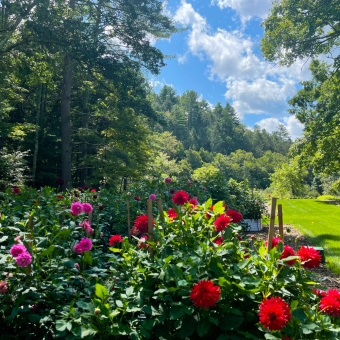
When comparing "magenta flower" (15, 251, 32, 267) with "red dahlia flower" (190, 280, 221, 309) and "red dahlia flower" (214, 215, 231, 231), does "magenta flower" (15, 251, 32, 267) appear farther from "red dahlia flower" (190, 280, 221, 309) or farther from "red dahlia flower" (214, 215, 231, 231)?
"red dahlia flower" (214, 215, 231, 231)

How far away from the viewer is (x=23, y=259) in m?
1.26

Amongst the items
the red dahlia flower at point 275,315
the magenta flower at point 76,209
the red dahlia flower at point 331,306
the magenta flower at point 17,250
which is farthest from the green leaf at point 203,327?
the magenta flower at point 76,209

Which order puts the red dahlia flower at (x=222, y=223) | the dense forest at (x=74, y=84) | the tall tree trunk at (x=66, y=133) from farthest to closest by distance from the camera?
the tall tree trunk at (x=66, y=133), the dense forest at (x=74, y=84), the red dahlia flower at (x=222, y=223)

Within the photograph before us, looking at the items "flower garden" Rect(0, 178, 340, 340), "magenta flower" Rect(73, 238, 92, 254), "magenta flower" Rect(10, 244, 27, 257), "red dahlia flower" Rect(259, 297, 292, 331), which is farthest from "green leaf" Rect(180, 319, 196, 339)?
"magenta flower" Rect(10, 244, 27, 257)

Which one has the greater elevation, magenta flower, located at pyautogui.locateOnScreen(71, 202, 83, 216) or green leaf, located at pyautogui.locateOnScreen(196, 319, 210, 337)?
magenta flower, located at pyautogui.locateOnScreen(71, 202, 83, 216)

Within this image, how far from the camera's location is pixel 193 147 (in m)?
49.6

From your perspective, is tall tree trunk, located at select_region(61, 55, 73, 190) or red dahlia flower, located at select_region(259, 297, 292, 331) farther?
tall tree trunk, located at select_region(61, 55, 73, 190)

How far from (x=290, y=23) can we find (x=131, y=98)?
6.36 m

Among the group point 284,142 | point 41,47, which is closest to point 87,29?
point 41,47

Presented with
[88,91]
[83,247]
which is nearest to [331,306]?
[83,247]

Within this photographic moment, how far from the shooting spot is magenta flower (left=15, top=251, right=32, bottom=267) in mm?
1249

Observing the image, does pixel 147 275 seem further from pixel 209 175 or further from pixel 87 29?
pixel 87 29

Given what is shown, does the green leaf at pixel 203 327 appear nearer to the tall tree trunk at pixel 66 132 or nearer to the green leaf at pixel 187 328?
the green leaf at pixel 187 328

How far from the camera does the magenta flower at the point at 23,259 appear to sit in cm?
125
